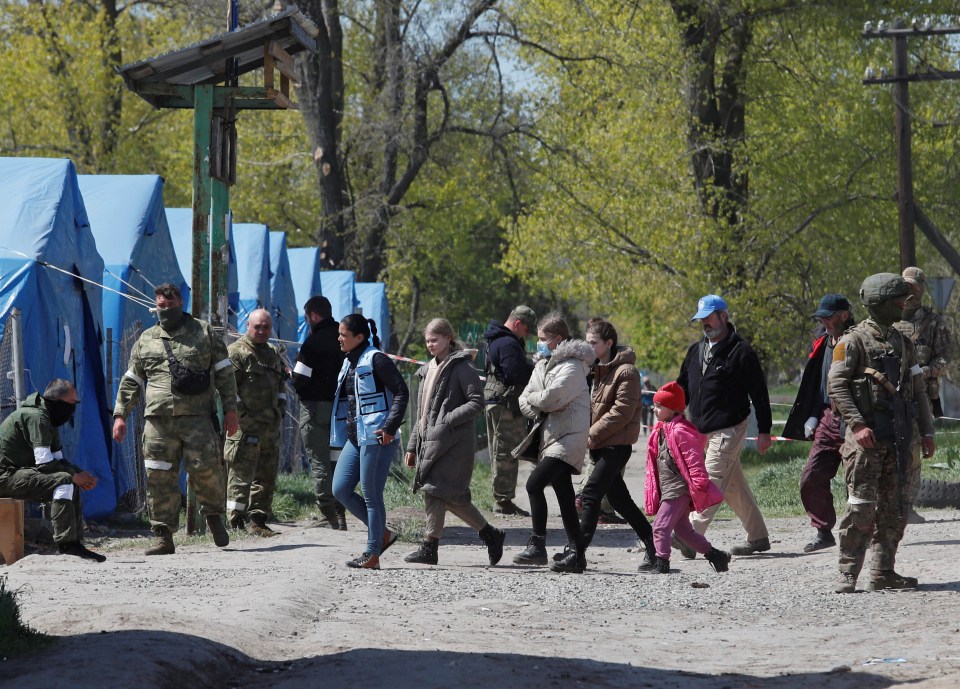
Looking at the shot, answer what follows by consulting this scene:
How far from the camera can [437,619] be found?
295 inches

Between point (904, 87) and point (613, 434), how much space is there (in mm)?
14222

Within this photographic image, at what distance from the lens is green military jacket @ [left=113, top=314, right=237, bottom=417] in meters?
10.1

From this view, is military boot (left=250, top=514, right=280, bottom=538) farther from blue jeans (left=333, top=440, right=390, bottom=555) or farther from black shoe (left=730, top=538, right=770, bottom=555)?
black shoe (left=730, top=538, right=770, bottom=555)

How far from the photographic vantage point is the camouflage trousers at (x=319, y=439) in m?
12.2

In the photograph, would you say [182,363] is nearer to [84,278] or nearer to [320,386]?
[320,386]

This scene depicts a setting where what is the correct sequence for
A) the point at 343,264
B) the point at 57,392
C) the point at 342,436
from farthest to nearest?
1. the point at 343,264
2. the point at 342,436
3. the point at 57,392

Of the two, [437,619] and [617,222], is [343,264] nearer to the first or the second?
[617,222]

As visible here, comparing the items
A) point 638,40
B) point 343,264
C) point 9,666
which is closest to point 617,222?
point 638,40

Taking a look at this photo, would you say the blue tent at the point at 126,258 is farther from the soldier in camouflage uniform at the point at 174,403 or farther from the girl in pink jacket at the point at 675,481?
the girl in pink jacket at the point at 675,481

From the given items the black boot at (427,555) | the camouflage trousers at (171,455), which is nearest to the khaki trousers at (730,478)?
the black boot at (427,555)

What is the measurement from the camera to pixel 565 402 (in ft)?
30.9

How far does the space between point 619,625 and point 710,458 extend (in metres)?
2.90

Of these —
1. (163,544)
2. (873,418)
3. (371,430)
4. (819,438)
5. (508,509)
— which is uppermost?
(873,418)

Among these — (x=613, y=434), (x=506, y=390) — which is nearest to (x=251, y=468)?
(x=506, y=390)
